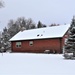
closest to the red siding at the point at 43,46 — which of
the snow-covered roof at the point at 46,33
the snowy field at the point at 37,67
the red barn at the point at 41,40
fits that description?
the red barn at the point at 41,40

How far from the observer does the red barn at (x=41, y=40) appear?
133 feet

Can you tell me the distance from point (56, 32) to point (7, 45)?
2172cm

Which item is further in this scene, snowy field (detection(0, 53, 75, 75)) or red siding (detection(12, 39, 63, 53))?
red siding (detection(12, 39, 63, 53))

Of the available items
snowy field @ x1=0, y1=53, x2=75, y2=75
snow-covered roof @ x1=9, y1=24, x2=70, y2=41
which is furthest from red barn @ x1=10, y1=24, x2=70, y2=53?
snowy field @ x1=0, y1=53, x2=75, y2=75

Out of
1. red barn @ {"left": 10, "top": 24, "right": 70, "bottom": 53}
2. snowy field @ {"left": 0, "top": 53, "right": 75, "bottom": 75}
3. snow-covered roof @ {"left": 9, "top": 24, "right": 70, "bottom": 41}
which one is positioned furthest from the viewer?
snow-covered roof @ {"left": 9, "top": 24, "right": 70, "bottom": 41}

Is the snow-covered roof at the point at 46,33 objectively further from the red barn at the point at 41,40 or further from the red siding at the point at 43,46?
the red siding at the point at 43,46

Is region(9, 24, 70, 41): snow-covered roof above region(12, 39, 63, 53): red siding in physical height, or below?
above

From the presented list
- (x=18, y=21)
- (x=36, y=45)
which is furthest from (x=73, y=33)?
(x=18, y=21)

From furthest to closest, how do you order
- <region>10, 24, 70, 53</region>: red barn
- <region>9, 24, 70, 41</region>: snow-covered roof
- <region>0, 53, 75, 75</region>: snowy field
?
<region>9, 24, 70, 41</region>: snow-covered roof
<region>10, 24, 70, 53</region>: red barn
<region>0, 53, 75, 75</region>: snowy field

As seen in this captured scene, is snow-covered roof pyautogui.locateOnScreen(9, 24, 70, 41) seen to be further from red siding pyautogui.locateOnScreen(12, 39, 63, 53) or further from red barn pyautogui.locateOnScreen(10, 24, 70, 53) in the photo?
red siding pyautogui.locateOnScreen(12, 39, 63, 53)

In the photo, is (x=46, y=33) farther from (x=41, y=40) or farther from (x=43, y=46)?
(x=43, y=46)

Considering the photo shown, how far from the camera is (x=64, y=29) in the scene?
4238 centimetres

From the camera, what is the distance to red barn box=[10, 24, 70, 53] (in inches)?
1596

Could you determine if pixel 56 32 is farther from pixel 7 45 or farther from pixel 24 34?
pixel 7 45
